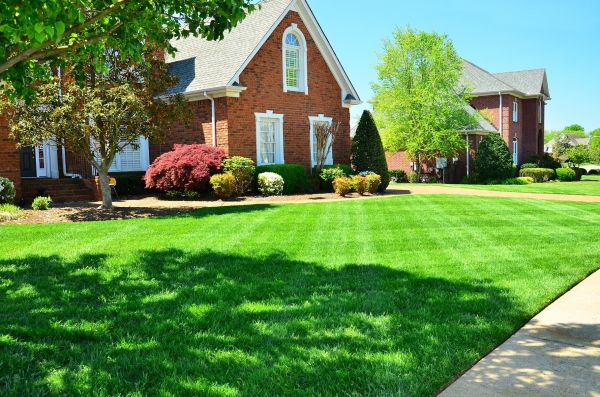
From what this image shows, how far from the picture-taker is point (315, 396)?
3.46 metres

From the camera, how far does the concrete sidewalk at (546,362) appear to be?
140 inches

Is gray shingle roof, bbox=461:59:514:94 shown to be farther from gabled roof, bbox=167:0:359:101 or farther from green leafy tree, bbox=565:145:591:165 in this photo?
gabled roof, bbox=167:0:359:101

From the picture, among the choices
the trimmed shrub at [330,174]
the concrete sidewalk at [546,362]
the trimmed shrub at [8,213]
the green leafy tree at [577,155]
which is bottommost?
the concrete sidewalk at [546,362]

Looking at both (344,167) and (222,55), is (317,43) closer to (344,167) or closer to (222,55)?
(222,55)

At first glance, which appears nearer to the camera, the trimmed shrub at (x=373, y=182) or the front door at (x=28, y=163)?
the front door at (x=28, y=163)

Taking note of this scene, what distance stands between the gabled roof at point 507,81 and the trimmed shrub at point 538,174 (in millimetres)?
6353

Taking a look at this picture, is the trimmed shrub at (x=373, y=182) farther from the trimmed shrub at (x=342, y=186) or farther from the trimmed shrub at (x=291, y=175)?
the trimmed shrub at (x=291, y=175)

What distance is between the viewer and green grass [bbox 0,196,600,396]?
3.81 meters

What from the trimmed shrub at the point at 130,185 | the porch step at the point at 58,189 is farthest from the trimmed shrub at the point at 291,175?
the porch step at the point at 58,189

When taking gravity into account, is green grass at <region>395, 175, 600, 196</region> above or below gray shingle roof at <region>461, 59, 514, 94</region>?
below

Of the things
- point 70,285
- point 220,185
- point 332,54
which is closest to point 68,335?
point 70,285

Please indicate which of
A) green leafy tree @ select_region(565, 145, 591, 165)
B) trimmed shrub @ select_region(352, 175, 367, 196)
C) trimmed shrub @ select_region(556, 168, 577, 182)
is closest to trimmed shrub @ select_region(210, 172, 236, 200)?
trimmed shrub @ select_region(352, 175, 367, 196)

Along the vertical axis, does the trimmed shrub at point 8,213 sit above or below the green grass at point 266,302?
above

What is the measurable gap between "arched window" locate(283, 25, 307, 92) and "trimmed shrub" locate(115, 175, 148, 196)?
275 inches
